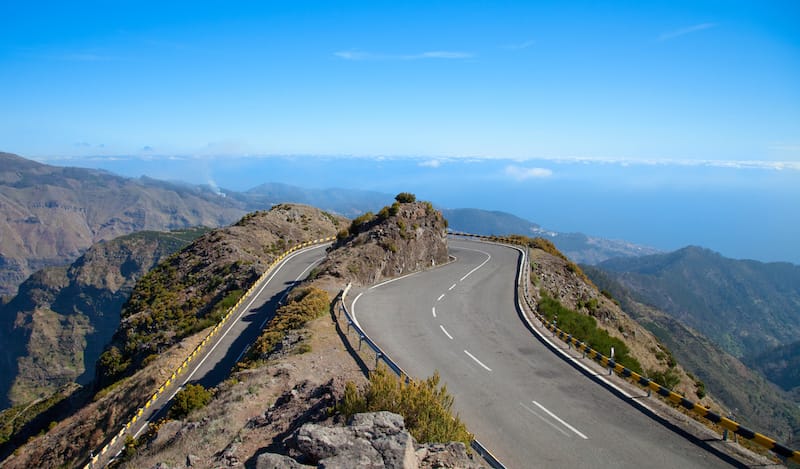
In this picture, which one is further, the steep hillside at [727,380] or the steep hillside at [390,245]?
the steep hillside at [727,380]

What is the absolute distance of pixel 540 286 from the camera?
103 feet

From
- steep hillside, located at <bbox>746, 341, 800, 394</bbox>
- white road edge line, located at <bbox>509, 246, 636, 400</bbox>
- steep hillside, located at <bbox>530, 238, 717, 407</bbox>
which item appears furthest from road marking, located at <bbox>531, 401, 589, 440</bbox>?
steep hillside, located at <bbox>746, 341, 800, 394</bbox>

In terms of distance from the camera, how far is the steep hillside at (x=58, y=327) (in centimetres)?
13388

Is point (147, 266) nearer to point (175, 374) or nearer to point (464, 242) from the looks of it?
point (464, 242)

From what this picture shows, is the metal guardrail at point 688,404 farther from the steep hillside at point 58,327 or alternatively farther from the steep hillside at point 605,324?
the steep hillside at point 58,327

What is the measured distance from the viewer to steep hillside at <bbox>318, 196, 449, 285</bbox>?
28625 millimetres

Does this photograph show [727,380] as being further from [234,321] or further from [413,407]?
[413,407]

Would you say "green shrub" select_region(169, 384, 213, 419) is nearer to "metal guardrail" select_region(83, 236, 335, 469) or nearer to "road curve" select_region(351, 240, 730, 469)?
"metal guardrail" select_region(83, 236, 335, 469)

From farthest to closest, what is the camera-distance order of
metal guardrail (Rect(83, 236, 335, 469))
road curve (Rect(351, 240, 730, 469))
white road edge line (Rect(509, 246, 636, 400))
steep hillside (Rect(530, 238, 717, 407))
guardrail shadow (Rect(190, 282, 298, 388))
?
steep hillside (Rect(530, 238, 717, 407)), guardrail shadow (Rect(190, 282, 298, 388)), metal guardrail (Rect(83, 236, 335, 469)), white road edge line (Rect(509, 246, 636, 400)), road curve (Rect(351, 240, 730, 469))

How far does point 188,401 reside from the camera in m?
13.2

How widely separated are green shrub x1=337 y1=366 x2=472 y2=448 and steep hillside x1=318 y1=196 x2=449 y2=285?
18.1 metres

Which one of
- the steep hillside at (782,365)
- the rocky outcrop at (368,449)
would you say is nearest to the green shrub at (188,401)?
the rocky outcrop at (368,449)

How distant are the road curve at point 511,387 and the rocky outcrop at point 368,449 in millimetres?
2822

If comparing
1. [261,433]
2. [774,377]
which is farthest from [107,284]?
[774,377]
